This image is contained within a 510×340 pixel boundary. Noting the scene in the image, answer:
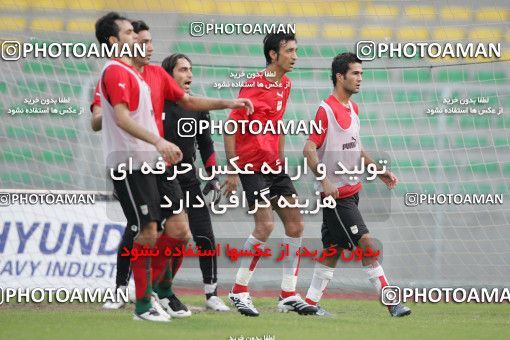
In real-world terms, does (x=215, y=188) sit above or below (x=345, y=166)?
below

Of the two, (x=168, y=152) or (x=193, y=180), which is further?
(x=193, y=180)

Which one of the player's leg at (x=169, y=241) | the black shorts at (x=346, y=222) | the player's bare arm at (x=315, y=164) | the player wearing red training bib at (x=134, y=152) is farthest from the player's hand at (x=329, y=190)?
the player wearing red training bib at (x=134, y=152)

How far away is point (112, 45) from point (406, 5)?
4.68 m

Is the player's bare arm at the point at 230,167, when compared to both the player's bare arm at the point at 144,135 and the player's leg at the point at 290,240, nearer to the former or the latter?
the player's leg at the point at 290,240

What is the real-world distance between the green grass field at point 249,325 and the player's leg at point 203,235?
24 cm

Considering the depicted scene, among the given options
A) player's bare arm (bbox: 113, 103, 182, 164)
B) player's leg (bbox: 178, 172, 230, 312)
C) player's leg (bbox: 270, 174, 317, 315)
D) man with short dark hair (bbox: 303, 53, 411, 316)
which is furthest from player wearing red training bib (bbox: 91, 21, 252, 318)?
man with short dark hair (bbox: 303, 53, 411, 316)

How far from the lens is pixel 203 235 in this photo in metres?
7.33

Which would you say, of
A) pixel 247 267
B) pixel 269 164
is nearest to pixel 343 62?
pixel 269 164

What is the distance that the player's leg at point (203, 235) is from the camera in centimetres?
725

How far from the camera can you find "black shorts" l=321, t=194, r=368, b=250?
7130mm

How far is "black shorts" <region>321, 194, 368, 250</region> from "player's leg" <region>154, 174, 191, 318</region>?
1.09 metres

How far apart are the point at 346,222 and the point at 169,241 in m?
1.26

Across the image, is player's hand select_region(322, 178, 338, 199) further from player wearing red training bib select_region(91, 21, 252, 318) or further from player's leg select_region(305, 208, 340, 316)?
player wearing red training bib select_region(91, 21, 252, 318)

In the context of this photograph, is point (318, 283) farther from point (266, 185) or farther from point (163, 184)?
point (163, 184)
